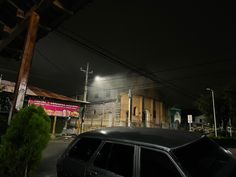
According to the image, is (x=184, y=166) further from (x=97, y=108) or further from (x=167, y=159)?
(x=97, y=108)

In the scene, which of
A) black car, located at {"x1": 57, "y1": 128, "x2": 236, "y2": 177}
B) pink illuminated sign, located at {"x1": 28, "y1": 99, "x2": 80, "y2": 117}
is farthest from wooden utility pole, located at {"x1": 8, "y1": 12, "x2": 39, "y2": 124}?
pink illuminated sign, located at {"x1": 28, "y1": 99, "x2": 80, "y2": 117}

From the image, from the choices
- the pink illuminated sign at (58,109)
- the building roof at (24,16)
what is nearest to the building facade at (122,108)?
the pink illuminated sign at (58,109)

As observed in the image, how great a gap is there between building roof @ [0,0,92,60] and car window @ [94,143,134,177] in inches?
180

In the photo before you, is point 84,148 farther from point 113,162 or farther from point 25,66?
point 25,66

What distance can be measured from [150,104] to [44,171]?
42074mm

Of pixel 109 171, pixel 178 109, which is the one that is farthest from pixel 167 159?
pixel 178 109

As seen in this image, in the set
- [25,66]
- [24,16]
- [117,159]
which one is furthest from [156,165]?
[24,16]

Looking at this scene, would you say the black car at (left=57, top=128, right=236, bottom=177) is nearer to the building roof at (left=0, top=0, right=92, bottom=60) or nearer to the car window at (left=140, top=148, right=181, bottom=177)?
the car window at (left=140, top=148, right=181, bottom=177)

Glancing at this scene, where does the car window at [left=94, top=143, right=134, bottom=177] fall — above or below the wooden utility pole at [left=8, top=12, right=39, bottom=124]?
below

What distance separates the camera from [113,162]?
313cm

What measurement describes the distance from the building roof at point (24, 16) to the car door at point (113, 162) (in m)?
4.57

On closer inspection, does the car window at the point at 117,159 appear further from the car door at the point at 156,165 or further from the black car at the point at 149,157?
the car door at the point at 156,165

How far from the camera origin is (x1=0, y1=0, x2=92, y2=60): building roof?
5.92 meters

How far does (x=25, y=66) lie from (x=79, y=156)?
3.55 metres
